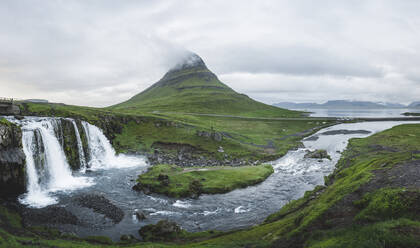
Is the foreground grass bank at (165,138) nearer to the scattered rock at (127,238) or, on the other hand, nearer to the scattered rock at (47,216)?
the scattered rock at (47,216)

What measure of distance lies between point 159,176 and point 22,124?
3530cm

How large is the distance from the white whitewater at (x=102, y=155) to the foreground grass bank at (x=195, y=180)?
1900 centimetres

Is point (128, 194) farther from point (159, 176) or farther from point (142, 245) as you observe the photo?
point (142, 245)

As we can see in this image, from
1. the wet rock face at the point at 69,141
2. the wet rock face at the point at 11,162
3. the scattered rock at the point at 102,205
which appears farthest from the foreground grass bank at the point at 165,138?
the scattered rock at the point at 102,205

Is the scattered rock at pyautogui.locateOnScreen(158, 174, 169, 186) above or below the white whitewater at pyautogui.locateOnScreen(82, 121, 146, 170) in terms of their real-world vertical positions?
below

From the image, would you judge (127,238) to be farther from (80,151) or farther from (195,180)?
(80,151)

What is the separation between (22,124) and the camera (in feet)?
178

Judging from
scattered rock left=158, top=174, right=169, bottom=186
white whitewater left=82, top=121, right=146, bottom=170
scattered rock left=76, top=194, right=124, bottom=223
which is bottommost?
scattered rock left=76, top=194, right=124, bottom=223

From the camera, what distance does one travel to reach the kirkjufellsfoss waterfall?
150ft

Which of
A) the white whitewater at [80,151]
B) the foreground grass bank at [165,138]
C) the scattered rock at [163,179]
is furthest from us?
the foreground grass bank at [165,138]

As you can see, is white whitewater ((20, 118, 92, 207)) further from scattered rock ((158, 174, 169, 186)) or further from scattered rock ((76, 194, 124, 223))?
scattered rock ((158, 174, 169, 186))

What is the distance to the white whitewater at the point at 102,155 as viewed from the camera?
237 ft

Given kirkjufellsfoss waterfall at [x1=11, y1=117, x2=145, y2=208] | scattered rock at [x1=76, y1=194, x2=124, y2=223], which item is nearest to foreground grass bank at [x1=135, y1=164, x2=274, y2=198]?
scattered rock at [x1=76, y1=194, x2=124, y2=223]

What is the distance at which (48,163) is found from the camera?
54.4m
